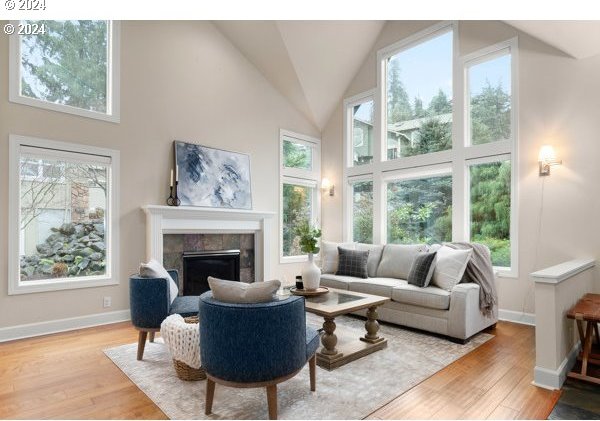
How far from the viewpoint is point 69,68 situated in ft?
13.7

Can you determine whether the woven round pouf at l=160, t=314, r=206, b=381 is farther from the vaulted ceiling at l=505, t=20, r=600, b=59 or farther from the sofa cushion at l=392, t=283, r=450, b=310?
the vaulted ceiling at l=505, t=20, r=600, b=59

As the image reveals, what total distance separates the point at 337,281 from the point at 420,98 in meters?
3.12

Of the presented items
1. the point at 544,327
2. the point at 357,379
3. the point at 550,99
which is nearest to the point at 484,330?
the point at 544,327

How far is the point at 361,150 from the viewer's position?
6270 mm

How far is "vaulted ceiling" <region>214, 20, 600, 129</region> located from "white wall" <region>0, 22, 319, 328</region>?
0.23 m

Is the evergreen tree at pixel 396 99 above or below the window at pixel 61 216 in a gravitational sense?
above

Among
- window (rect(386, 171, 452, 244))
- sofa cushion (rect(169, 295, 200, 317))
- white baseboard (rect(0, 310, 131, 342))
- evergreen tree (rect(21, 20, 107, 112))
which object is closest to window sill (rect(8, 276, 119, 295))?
white baseboard (rect(0, 310, 131, 342))

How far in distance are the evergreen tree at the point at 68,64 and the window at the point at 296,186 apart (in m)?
2.89

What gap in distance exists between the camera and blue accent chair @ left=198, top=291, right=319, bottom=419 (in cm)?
197

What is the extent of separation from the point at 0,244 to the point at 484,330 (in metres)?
5.23

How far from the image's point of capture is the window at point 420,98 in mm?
5141

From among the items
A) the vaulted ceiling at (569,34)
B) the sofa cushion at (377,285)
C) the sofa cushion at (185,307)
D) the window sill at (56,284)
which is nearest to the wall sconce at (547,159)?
the vaulted ceiling at (569,34)

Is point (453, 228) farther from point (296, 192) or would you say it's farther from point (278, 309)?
point (278, 309)

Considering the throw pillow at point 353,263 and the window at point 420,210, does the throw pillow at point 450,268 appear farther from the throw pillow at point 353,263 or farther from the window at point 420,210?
the window at point 420,210
